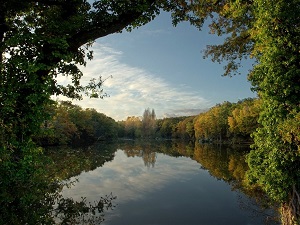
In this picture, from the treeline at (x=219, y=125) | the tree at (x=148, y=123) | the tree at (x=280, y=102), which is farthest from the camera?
the tree at (x=148, y=123)

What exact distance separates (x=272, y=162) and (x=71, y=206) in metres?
12.7

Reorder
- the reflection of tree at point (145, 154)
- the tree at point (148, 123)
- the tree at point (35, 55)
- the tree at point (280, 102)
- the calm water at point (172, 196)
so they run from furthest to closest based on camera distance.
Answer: the tree at point (148, 123), the reflection of tree at point (145, 154), the calm water at point (172, 196), the tree at point (280, 102), the tree at point (35, 55)

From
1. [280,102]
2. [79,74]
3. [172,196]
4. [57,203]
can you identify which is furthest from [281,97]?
[57,203]

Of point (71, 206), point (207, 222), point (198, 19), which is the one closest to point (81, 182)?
point (71, 206)

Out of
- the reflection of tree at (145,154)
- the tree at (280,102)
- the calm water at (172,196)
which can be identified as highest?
the tree at (280,102)

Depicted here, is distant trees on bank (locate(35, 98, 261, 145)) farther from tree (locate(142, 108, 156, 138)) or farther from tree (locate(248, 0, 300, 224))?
tree (locate(248, 0, 300, 224))

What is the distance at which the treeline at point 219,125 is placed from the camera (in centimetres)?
7125

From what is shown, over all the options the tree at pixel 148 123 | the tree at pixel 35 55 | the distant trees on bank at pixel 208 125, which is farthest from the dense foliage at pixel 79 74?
the tree at pixel 148 123

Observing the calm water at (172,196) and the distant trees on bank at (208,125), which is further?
the distant trees on bank at (208,125)

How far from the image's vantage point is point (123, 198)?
70.3 ft

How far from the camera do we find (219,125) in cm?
10400

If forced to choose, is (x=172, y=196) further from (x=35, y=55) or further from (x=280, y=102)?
(x=35, y=55)

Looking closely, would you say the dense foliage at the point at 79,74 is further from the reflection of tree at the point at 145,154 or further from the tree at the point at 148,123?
the tree at the point at 148,123

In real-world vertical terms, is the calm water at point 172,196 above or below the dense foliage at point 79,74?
below
